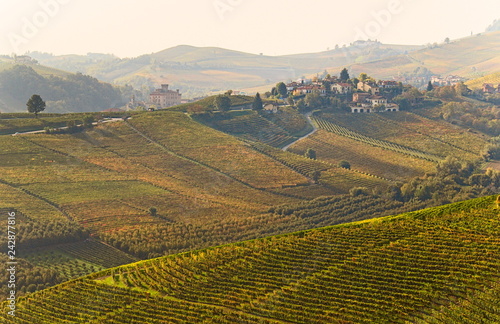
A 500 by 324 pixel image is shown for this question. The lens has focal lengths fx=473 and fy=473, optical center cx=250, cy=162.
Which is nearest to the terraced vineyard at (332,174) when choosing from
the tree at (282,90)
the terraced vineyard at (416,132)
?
the terraced vineyard at (416,132)

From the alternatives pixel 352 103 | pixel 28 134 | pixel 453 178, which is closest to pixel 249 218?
pixel 453 178

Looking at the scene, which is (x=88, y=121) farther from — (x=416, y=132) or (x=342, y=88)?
(x=342, y=88)

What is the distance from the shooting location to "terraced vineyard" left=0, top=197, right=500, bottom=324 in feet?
107

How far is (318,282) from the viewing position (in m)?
36.8

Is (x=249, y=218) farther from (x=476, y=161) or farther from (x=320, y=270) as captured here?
(x=476, y=161)

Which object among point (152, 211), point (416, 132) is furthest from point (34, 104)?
point (416, 132)

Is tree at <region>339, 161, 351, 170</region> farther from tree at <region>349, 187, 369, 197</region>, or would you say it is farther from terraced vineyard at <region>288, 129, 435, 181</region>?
tree at <region>349, 187, 369, 197</region>

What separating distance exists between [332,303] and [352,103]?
440 ft

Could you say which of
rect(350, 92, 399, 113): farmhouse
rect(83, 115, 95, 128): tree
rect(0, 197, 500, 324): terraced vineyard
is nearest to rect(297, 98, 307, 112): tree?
Result: rect(350, 92, 399, 113): farmhouse

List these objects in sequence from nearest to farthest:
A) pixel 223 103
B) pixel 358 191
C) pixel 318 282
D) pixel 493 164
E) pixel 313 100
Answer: pixel 318 282 → pixel 358 191 → pixel 493 164 → pixel 223 103 → pixel 313 100

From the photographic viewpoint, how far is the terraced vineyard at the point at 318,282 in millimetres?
32750

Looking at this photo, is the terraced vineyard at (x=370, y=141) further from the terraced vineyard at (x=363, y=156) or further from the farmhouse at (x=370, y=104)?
the farmhouse at (x=370, y=104)

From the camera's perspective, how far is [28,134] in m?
96.7

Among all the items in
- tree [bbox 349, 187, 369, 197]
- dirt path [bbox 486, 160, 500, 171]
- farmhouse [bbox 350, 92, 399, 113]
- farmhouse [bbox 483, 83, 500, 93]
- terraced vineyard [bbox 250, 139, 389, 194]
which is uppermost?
farmhouse [bbox 483, 83, 500, 93]
